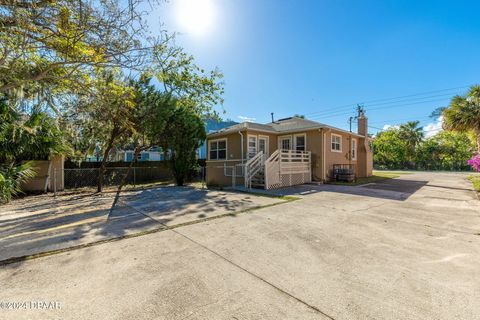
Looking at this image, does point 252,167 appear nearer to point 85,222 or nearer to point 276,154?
point 276,154

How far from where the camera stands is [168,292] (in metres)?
2.44

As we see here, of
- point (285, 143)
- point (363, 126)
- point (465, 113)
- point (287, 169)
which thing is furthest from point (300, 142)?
point (465, 113)

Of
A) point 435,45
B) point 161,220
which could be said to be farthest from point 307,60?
point 161,220

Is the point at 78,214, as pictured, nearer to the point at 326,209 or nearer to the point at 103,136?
the point at 326,209

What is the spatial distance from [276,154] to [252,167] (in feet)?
4.92

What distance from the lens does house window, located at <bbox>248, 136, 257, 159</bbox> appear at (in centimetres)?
1326

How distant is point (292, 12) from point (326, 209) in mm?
8396

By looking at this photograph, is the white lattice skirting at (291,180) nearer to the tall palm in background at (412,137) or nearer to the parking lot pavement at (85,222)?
the parking lot pavement at (85,222)

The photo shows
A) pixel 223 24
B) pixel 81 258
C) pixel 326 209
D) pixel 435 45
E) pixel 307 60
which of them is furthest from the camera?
pixel 307 60

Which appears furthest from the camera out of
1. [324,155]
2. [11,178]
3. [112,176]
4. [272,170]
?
[112,176]

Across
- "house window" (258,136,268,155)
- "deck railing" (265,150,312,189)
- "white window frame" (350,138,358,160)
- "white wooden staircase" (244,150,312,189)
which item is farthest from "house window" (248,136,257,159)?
"white window frame" (350,138,358,160)

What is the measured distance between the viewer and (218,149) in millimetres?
15203

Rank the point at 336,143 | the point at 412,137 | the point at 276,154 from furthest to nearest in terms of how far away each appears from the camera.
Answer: the point at 412,137
the point at 336,143
the point at 276,154

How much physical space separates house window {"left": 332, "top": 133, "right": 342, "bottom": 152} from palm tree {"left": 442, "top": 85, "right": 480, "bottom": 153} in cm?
634
